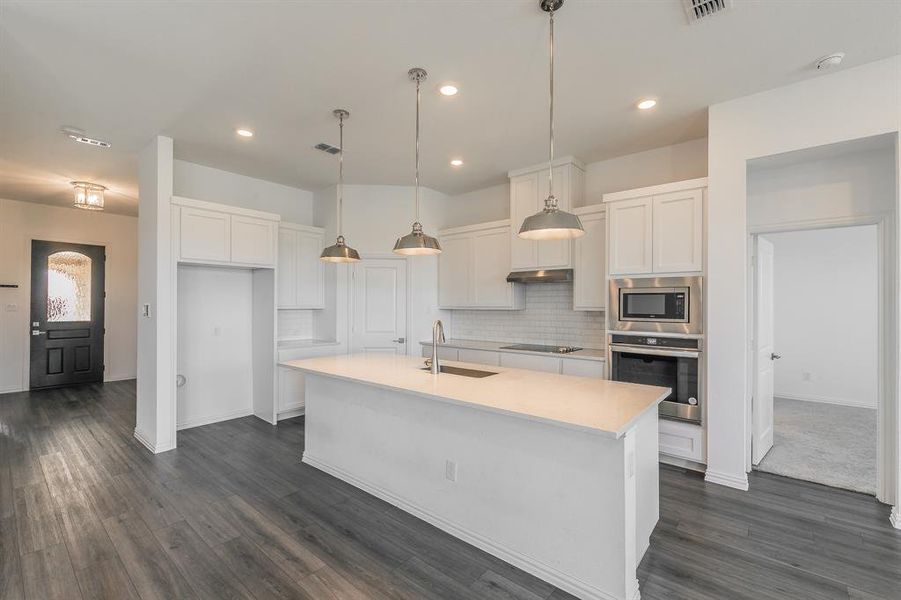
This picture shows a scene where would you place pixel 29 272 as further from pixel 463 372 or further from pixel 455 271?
pixel 463 372

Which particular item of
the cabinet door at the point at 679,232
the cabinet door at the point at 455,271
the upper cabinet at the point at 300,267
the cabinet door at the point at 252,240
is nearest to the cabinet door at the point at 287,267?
the upper cabinet at the point at 300,267

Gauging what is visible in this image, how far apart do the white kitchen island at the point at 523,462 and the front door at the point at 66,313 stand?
6184 mm

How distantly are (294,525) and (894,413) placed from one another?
13.2 feet

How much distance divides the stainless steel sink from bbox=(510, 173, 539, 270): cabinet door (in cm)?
182

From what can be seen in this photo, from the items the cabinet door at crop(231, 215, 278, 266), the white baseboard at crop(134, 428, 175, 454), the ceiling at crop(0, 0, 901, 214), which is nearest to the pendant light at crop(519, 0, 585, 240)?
the ceiling at crop(0, 0, 901, 214)

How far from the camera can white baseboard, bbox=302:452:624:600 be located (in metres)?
2.03

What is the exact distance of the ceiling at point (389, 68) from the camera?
2.31m

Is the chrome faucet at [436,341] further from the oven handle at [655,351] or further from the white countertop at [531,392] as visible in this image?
the oven handle at [655,351]

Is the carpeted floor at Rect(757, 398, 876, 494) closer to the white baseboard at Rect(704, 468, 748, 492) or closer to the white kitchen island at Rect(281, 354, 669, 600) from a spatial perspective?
the white baseboard at Rect(704, 468, 748, 492)

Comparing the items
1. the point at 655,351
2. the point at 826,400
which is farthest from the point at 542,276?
the point at 826,400

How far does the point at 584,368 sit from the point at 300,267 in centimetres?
365

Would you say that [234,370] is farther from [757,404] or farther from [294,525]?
[757,404]

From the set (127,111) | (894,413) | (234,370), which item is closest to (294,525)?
(234,370)

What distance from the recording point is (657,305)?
3.67m
